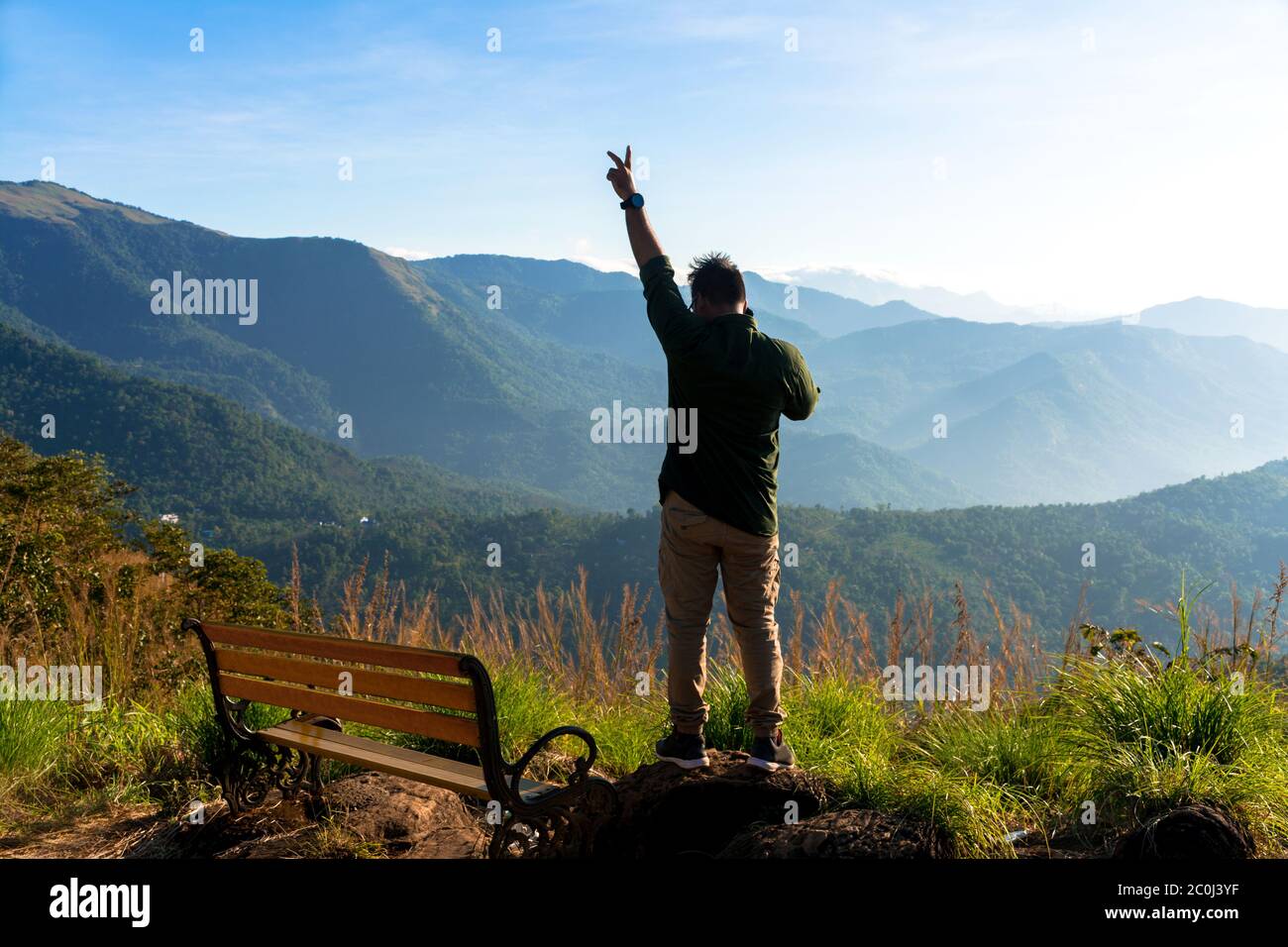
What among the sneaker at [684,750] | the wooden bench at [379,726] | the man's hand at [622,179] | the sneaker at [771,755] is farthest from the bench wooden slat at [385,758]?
the man's hand at [622,179]

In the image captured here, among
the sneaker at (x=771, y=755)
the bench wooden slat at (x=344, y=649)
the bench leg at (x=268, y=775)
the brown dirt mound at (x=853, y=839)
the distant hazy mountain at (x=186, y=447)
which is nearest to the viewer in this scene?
the brown dirt mound at (x=853, y=839)

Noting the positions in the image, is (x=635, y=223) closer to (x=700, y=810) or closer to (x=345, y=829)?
(x=700, y=810)

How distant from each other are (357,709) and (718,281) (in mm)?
2023

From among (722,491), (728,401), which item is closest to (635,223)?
(728,401)

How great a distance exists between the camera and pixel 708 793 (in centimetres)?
333

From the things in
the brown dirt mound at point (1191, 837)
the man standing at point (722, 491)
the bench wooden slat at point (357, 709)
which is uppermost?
the man standing at point (722, 491)

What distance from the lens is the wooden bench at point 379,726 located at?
3.02 metres

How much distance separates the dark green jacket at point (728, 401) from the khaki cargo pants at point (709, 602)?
0.07 m

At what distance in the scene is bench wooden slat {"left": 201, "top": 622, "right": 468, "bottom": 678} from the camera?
9.75 ft

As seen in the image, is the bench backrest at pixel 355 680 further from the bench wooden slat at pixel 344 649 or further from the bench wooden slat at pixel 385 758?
the bench wooden slat at pixel 385 758

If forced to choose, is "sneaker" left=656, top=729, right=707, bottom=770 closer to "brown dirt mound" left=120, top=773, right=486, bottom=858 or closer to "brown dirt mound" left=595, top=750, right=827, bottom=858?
"brown dirt mound" left=595, top=750, right=827, bottom=858

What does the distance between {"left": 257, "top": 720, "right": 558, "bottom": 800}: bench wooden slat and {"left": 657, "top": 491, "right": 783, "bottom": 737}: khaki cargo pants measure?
24.3 inches

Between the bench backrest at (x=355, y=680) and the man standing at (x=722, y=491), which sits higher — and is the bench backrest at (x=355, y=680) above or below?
below
